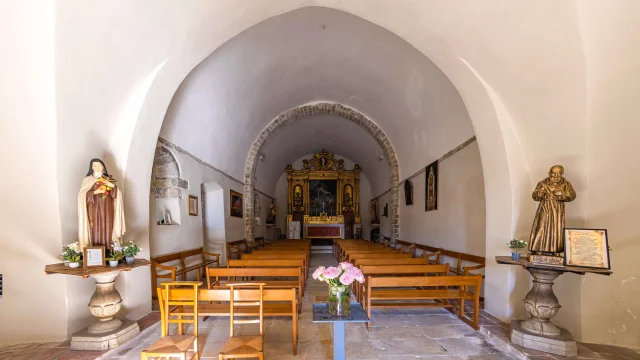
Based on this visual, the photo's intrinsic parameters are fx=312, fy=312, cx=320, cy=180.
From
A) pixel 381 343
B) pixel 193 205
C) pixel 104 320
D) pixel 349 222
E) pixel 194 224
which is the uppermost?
pixel 193 205

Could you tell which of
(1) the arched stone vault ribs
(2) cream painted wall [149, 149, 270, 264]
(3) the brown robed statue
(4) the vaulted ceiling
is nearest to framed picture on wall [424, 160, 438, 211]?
(4) the vaulted ceiling

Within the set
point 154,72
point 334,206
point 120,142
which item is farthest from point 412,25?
point 334,206

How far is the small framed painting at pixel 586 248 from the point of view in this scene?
2.98 metres

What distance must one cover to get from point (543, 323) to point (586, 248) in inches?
38.3

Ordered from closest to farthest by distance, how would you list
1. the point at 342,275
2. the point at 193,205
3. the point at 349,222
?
the point at 342,275
the point at 193,205
the point at 349,222

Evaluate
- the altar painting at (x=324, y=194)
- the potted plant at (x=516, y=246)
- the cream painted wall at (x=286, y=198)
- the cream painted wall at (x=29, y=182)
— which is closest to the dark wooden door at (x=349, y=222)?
the cream painted wall at (x=286, y=198)

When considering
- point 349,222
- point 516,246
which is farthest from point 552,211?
point 349,222

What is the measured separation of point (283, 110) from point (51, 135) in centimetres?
747

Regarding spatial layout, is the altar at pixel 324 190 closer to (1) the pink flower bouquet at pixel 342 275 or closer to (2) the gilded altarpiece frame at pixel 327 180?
(2) the gilded altarpiece frame at pixel 327 180

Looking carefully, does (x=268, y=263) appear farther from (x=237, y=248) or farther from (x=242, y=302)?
(x=237, y=248)

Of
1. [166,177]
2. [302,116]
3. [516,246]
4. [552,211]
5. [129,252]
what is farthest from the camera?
[302,116]

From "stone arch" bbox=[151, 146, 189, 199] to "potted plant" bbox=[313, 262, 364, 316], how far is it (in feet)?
14.2

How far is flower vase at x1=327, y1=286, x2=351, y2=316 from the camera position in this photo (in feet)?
9.46

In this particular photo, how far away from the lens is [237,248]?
7902 millimetres
